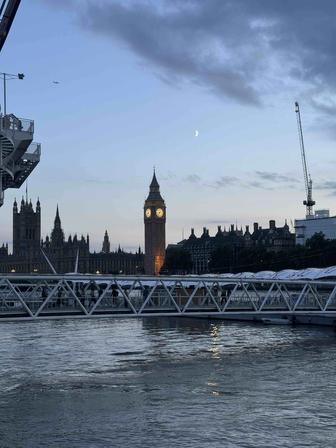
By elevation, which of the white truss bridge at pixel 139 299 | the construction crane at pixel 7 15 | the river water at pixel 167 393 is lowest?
the river water at pixel 167 393

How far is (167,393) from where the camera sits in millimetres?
34281

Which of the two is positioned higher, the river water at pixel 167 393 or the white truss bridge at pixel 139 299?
the white truss bridge at pixel 139 299

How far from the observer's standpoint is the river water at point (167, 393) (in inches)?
1030

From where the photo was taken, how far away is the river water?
26.2m

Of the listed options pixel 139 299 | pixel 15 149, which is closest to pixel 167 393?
pixel 15 149

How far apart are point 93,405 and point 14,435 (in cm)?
570

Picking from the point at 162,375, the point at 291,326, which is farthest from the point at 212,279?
the point at 291,326

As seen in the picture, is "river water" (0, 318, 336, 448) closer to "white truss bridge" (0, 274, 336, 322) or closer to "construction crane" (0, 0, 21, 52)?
"white truss bridge" (0, 274, 336, 322)

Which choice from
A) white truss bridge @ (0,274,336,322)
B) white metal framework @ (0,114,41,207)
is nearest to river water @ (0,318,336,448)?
white truss bridge @ (0,274,336,322)

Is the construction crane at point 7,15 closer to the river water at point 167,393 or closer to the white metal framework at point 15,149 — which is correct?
the white metal framework at point 15,149

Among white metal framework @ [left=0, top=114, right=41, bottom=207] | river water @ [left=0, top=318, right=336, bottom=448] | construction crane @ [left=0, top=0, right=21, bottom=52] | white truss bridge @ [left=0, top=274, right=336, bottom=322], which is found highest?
construction crane @ [left=0, top=0, right=21, bottom=52]

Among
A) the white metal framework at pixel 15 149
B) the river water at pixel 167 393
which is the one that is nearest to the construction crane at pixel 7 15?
the white metal framework at pixel 15 149

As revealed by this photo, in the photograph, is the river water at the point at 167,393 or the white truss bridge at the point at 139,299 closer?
the river water at the point at 167,393

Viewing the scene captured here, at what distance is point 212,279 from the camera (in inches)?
2223
